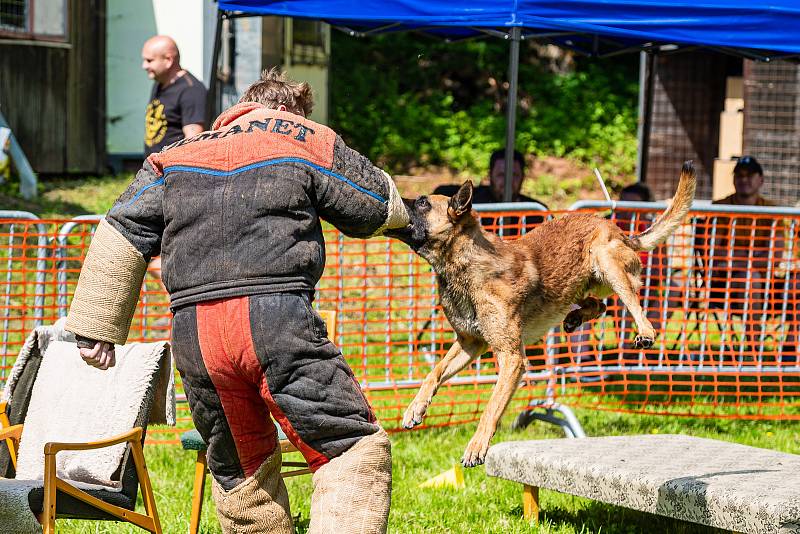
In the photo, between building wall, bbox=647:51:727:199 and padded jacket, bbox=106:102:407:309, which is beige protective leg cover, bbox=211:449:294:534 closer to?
padded jacket, bbox=106:102:407:309

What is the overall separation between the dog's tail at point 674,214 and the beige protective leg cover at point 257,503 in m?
1.87

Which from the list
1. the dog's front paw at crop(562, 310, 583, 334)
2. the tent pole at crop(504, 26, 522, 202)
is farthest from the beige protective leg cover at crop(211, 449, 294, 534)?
the tent pole at crop(504, 26, 522, 202)

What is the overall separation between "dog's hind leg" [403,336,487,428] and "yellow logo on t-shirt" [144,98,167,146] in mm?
4563

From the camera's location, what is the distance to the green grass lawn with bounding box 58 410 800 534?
5.41 meters

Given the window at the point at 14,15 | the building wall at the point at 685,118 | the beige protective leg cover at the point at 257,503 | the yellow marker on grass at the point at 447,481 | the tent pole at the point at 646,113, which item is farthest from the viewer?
the building wall at the point at 685,118

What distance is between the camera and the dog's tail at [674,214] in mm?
4742

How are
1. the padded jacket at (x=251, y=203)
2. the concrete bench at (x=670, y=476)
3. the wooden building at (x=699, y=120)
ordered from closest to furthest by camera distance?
the padded jacket at (x=251, y=203) < the concrete bench at (x=670, y=476) < the wooden building at (x=699, y=120)

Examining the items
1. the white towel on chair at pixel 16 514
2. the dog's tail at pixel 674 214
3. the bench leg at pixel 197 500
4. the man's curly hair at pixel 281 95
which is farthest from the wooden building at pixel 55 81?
the man's curly hair at pixel 281 95

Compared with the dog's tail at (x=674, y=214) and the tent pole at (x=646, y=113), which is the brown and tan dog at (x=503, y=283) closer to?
the dog's tail at (x=674, y=214)

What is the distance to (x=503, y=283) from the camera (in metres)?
4.18

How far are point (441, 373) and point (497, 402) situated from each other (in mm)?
322

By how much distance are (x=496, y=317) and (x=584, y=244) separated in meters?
0.70

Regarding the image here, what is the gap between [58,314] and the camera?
6.80m

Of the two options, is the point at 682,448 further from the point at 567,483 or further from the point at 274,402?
the point at 274,402
